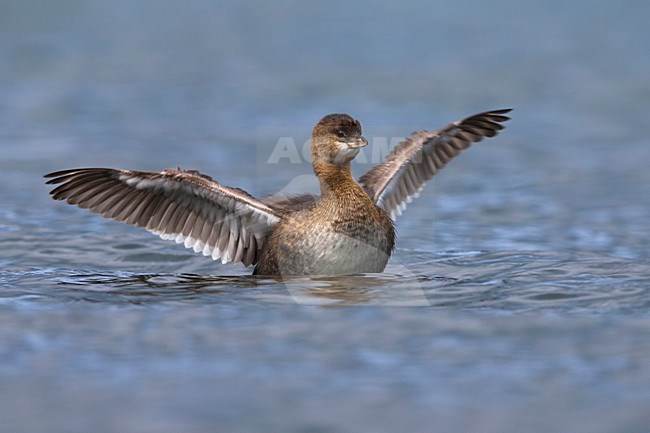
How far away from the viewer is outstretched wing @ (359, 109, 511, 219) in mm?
12070

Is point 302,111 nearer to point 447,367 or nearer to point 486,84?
point 486,84

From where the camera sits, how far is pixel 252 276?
36.7 feet

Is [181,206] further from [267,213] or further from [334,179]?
[334,179]

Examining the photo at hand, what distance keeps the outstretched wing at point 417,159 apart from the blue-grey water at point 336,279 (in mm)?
555

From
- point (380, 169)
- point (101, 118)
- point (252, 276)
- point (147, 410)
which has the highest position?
point (101, 118)

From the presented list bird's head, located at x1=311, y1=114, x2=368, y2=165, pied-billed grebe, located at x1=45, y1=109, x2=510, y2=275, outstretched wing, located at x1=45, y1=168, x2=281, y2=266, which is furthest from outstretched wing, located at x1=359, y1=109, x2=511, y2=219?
outstretched wing, located at x1=45, y1=168, x2=281, y2=266

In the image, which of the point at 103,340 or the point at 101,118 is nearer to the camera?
the point at 103,340

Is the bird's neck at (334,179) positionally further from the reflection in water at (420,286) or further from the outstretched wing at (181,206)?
the reflection in water at (420,286)

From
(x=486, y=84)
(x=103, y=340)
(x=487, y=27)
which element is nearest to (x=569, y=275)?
(x=103, y=340)

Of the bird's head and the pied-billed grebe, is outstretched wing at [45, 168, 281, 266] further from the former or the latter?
the bird's head

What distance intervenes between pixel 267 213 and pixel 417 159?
6.55ft

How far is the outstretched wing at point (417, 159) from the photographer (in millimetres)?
12070

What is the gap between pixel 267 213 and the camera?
1120cm

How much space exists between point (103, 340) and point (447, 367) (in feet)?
8.28
